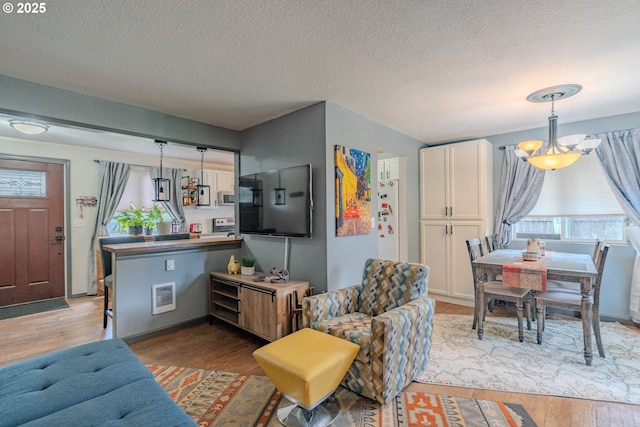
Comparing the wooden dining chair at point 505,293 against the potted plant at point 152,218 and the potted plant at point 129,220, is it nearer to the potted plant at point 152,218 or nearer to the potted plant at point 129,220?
the potted plant at point 129,220

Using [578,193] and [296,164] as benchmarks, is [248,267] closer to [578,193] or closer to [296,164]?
[296,164]

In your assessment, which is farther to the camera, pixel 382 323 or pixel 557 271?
pixel 557 271

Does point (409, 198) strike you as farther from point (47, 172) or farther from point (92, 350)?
point (47, 172)

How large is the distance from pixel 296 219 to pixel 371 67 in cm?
159

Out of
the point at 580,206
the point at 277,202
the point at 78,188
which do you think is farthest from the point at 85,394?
the point at 580,206

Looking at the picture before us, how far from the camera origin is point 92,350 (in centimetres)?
172

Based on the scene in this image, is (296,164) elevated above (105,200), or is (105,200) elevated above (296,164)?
(296,164)

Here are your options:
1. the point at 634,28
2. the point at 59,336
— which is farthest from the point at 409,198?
the point at 59,336

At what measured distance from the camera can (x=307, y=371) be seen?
167cm

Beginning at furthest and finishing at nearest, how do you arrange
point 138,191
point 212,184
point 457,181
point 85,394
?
1. point 212,184
2. point 138,191
3. point 457,181
4. point 85,394

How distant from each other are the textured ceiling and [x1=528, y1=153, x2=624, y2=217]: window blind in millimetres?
837

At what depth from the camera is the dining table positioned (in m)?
2.56

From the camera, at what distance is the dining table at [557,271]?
2561 mm

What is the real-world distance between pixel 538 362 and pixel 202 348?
3.12m
